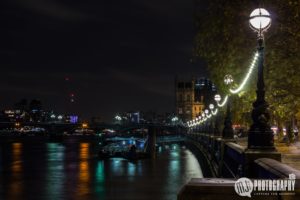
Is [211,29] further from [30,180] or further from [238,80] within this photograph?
[30,180]

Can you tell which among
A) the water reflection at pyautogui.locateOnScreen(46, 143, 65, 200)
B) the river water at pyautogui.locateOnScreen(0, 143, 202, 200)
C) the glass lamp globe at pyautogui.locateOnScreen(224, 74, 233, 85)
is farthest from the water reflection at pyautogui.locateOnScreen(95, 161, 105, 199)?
the glass lamp globe at pyautogui.locateOnScreen(224, 74, 233, 85)

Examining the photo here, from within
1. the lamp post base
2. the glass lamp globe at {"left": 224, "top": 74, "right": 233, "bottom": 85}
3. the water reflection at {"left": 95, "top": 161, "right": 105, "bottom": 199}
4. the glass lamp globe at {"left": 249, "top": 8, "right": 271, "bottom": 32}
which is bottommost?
the water reflection at {"left": 95, "top": 161, "right": 105, "bottom": 199}

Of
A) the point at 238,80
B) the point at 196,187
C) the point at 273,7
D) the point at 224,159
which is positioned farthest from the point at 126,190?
the point at 196,187

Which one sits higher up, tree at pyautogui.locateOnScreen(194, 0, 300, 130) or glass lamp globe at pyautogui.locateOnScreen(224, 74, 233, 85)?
tree at pyautogui.locateOnScreen(194, 0, 300, 130)

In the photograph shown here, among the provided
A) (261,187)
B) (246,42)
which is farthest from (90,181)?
(261,187)

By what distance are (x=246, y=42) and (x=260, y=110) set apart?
6.07 metres

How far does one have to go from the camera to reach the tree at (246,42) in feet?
70.8

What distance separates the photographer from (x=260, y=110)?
17797 millimetres

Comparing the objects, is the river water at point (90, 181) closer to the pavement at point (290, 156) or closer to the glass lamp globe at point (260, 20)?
the pavement at point (290, 156)

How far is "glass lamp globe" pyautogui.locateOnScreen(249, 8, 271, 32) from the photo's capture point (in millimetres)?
17109

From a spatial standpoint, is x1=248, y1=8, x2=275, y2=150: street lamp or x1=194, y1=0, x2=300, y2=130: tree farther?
x1=194, y1=0, x2=300, y2=130: tree

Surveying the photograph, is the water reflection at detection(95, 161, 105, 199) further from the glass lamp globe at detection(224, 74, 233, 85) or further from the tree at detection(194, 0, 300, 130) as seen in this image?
the tree at detection(194, 0, 300, 130)

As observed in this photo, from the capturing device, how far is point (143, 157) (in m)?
129

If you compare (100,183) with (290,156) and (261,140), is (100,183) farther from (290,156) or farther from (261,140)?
(261,140)
